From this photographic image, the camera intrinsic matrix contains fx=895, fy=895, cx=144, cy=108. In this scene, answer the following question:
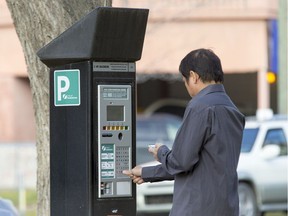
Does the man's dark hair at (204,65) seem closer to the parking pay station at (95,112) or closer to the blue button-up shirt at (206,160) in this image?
the blue button-up shirt at (206,160)

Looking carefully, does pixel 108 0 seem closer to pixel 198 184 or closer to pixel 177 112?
pixel 198 184

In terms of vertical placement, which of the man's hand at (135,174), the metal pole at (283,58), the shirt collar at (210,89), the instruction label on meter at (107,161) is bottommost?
the man's hand at (135,174)

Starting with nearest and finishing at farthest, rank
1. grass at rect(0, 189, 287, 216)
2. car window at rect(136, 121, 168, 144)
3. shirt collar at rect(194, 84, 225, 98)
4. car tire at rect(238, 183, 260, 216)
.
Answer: shirt collar at rect(194, 84, 225, 98)
car tire at rect(238, 183, 260, 216)
grass at rect(0, 189, 287, 216)
car window at rect(136, 121, 168, 144)

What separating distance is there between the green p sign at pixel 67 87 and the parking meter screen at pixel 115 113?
0.72ft

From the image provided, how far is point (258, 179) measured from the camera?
1430cm

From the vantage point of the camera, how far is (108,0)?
7039 millimetres

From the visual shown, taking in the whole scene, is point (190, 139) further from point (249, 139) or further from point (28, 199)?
point (28, 199)

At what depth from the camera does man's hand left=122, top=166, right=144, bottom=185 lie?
598 centimetres

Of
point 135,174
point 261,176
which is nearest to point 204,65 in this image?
point 135,174

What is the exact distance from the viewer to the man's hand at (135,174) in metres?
5.98

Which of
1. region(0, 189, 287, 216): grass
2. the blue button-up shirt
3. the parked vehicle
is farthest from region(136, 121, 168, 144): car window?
the blue button-up shirt

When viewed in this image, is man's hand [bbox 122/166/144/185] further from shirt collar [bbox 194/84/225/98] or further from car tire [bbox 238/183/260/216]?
car tire [bbox 238/183/260/216]

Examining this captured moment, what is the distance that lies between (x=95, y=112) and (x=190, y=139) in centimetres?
83

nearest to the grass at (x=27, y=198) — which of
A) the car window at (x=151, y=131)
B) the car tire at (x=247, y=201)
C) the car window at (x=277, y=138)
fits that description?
the car window at (x=151, y=131)
